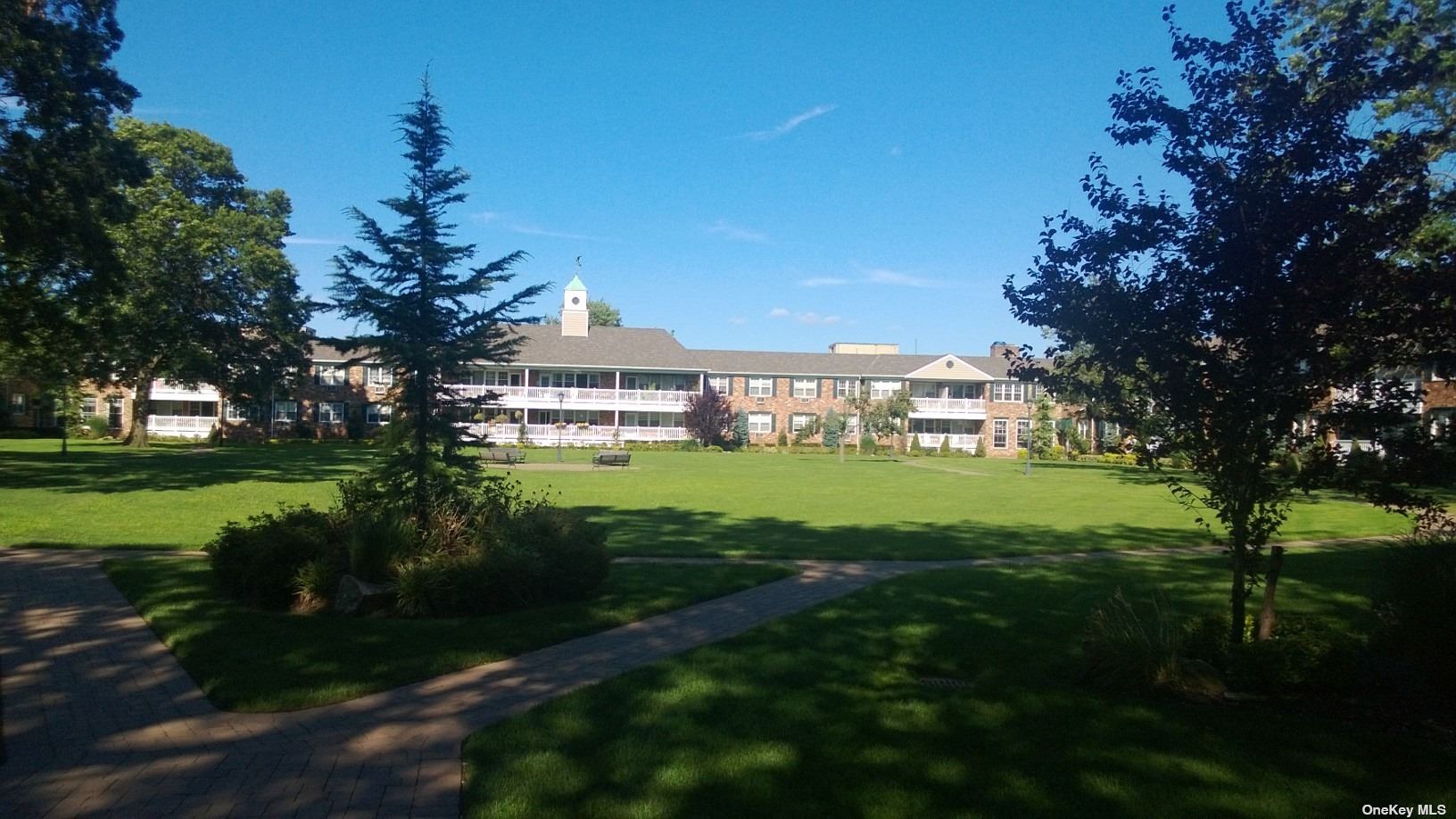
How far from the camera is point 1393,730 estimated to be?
5879 mm

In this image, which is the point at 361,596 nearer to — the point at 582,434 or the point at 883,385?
the point at 582,434

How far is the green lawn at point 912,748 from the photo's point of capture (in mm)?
4805

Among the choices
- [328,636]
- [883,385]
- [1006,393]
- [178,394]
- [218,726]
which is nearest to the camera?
[218,726]

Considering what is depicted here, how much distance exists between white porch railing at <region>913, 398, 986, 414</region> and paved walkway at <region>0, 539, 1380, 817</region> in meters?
64.5

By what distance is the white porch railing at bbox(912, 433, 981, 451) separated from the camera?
235ft

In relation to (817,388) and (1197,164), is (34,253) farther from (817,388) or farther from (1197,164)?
(817,388)

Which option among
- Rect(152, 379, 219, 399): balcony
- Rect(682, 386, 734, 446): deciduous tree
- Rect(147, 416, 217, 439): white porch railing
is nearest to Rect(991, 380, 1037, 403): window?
Rect(682, 386, 734, 446): deciduous tree

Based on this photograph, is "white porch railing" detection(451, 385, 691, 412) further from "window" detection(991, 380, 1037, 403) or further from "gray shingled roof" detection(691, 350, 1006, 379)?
"window" detection(991, 380, 1037, 403)

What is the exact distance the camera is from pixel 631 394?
6769 centimetres

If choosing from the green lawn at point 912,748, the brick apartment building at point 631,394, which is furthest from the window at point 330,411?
the green lawn at point 912,748

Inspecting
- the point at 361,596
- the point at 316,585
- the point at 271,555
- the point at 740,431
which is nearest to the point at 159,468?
the point at 271,555

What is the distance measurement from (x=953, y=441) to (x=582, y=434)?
2855cm

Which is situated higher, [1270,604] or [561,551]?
[1270,604]

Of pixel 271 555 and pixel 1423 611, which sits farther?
pixel 271 555
